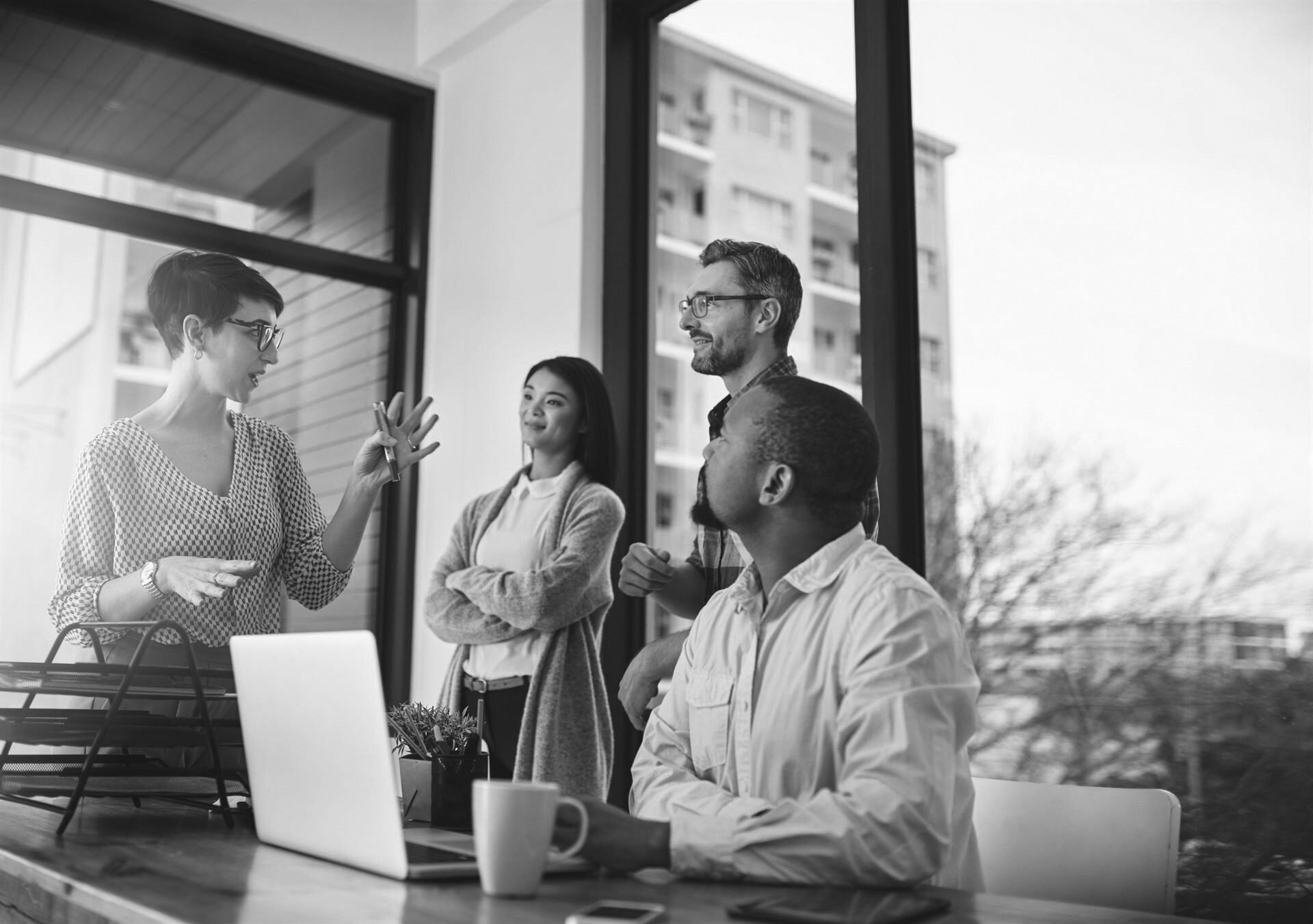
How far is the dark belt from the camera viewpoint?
305 cm

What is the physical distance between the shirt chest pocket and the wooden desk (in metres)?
0.32

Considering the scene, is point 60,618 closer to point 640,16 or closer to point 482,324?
point 482,324

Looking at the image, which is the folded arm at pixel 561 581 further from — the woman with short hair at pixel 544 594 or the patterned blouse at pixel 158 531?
the patterned blouse at pixel 158 531

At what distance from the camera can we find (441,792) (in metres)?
1.59

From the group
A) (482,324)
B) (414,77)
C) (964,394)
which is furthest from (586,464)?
(414,77)

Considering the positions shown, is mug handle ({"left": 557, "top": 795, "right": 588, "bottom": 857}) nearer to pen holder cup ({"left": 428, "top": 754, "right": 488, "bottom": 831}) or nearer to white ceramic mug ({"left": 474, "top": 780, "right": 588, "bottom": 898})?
white ceramic mug ({"left": 474, "top": 780, "right": 588, "bottom": 898})

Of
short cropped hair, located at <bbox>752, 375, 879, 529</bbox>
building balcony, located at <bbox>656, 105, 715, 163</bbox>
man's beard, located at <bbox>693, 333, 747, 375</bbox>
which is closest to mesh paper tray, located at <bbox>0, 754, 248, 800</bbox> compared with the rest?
short cropped hair, located at <bbox>752, 375, 879, 529</bbox>

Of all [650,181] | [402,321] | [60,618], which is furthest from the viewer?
[402,321]

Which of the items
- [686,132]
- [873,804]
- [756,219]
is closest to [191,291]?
[873,804]

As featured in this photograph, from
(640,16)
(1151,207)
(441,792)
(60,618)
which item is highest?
(640,16)

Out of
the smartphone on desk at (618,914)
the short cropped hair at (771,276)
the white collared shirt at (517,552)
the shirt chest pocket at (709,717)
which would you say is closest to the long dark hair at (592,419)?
the white collared shirt at (517,552)

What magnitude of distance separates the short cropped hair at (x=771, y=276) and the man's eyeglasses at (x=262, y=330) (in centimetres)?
97

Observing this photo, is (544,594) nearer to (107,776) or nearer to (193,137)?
(107,776)

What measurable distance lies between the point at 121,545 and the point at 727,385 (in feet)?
4.21
